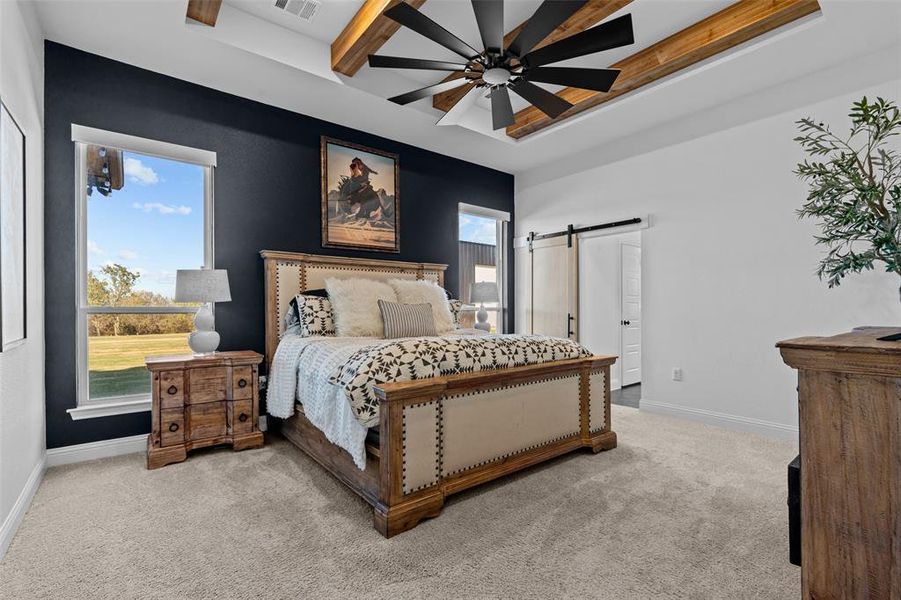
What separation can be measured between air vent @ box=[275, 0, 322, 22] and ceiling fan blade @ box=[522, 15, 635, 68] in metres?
1.52

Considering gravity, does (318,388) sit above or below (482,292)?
below

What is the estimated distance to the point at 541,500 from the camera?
2350 mm

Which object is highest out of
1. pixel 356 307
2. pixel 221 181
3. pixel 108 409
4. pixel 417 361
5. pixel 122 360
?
pixel 221 181

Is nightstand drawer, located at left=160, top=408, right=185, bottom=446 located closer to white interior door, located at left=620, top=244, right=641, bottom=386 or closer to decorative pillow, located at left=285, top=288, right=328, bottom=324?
decorative pillow, located at left=285, top=288, right=328, bottom=324

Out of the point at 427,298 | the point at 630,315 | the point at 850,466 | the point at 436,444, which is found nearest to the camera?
the point at 850,466

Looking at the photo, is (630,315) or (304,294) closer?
(304,294)

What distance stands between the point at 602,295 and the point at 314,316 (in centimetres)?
378

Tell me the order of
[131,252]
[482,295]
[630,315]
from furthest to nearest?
[630,315]
[482,295]
[131,252]

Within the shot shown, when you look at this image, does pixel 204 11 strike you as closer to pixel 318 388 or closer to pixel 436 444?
pixel 318 388

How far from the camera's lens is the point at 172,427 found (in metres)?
2.96

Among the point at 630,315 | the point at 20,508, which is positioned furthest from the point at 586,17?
the point at 20,508

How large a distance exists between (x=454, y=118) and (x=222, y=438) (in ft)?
9.78

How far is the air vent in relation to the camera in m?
2.84

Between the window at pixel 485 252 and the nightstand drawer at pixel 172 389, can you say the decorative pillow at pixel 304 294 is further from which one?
the window at pixel 485 252
